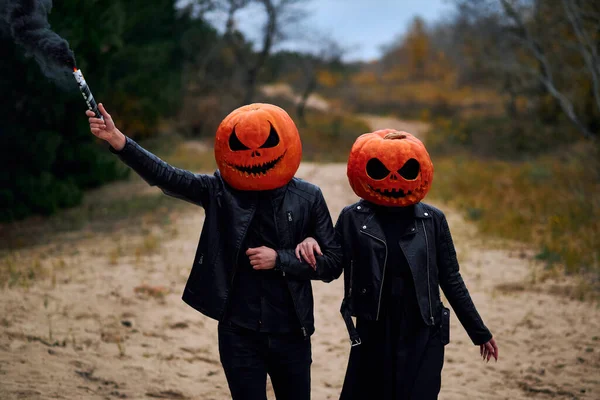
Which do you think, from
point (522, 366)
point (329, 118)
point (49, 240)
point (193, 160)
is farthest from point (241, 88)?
point (522, 366)

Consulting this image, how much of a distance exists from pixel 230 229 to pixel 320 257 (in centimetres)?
47

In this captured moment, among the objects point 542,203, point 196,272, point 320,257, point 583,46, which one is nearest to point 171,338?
point 196,272

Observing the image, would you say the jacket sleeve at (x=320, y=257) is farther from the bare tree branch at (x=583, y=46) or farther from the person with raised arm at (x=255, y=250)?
the bare tree branch at (x=583, y=46)

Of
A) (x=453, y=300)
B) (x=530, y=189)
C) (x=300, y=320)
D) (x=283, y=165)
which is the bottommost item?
(x=300, y=320)

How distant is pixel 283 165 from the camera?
3178 millimetres

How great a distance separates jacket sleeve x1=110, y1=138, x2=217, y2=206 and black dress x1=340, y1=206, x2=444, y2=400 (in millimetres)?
952

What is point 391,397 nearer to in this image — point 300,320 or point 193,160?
point 300,320

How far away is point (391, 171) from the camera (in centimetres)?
324

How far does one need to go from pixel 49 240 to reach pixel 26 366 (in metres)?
5.44

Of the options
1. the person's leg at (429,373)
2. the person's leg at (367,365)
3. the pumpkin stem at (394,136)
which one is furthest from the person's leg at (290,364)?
the pumpkin stem at (394,136)

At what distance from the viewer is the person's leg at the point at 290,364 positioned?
3055mm

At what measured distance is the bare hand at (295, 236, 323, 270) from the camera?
3.02 metres

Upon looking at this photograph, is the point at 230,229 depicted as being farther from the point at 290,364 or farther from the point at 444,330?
the point at 444,330

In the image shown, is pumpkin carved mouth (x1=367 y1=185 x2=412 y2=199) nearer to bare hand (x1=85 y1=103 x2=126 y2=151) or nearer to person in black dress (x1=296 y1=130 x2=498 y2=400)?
person in black dress (x1=296 y1=130 x2=498 y2=400)
